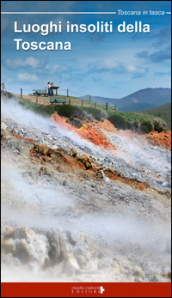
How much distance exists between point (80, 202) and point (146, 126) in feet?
14.9

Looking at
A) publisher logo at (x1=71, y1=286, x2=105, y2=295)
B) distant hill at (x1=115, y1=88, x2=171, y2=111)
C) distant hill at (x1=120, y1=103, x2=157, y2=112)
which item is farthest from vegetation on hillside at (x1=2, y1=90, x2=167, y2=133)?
publisher logo at (x1=71, y1=286, x2=105, y2=295)

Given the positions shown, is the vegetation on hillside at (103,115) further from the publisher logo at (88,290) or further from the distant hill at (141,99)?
the publisher logo at (88,290)

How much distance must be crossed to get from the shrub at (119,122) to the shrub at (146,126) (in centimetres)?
58

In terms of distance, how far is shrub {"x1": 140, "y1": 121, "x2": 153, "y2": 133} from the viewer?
34.4 feet

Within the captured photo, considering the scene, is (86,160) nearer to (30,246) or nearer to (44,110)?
(44,110)

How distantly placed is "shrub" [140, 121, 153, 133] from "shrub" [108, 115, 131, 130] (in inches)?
22.8

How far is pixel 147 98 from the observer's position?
1139cm

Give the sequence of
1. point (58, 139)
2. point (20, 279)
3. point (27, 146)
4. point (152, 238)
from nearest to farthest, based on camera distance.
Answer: point (20, 279)
point (152, 238)
point (27, 146)
point (58, 139)

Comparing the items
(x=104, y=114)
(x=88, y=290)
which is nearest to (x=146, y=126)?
(x=104, y=114)

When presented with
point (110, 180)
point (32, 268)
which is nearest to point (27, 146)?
point (110, 180)

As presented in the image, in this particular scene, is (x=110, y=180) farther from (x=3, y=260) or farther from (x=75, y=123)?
(x=3, y=260)

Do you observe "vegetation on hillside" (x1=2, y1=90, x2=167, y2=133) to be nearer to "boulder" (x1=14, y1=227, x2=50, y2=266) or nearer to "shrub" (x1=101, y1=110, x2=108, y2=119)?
"shrub" (x1=101, y1=110, x2=108, y2=119)

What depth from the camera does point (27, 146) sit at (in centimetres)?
832

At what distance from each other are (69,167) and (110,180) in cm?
143
